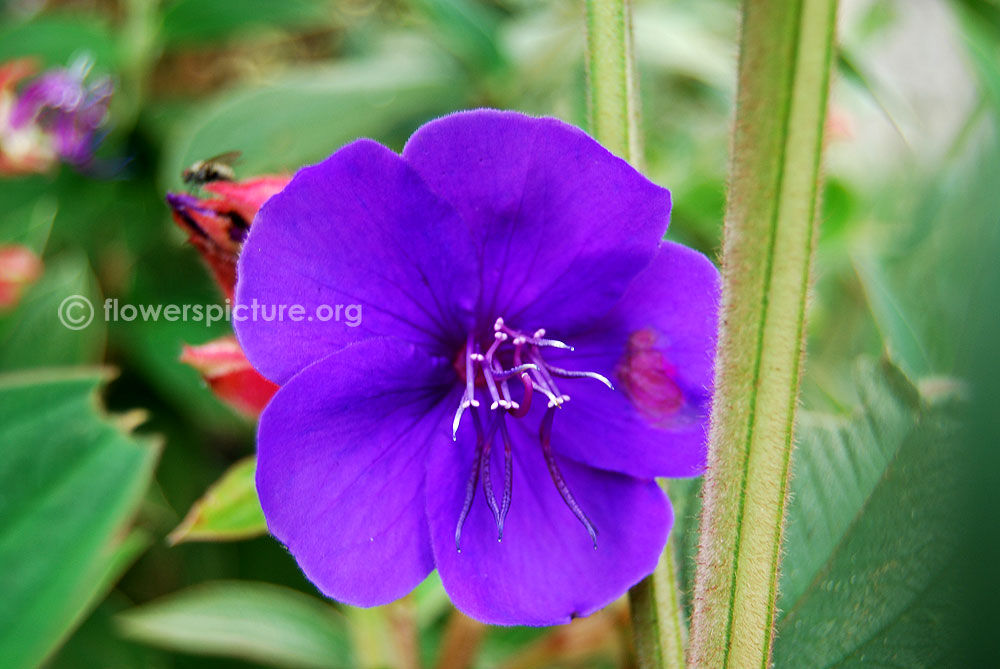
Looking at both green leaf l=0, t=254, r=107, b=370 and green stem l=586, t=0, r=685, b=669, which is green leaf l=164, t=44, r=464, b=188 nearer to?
green leaf l=0, t=254, r=107, b=370

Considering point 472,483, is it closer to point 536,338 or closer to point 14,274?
point 536,338

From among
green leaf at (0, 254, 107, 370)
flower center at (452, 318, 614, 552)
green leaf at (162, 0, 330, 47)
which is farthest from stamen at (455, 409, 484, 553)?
green leaf at (162, 0, 330, 47)

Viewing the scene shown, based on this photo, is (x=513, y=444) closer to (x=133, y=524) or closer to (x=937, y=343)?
(x=937, y=343)

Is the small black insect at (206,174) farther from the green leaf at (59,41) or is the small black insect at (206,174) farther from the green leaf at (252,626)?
the green leaf at (59,41)

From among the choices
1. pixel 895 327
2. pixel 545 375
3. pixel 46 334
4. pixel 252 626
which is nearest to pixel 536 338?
pixel 545 375

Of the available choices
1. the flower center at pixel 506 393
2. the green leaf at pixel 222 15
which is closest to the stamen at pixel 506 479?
the flower center at pixel 506 393

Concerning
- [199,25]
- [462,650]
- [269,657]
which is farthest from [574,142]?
[199,25]
